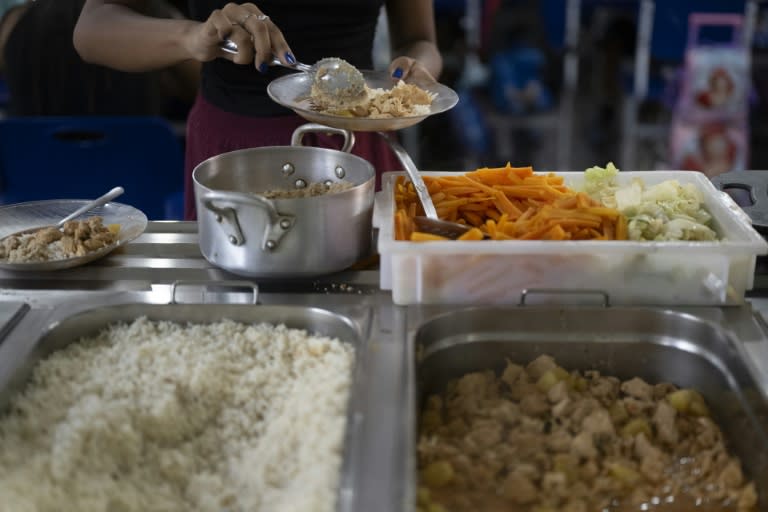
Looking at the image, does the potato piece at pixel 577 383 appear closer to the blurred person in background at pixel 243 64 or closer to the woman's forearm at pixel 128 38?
the blurred person in background at pixel 243 64

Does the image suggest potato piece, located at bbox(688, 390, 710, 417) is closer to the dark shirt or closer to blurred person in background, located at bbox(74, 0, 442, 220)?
blurred person in background, located at bbox(74, 0, 442, 220)

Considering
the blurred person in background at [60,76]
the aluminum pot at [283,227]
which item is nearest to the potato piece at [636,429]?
the aluminum pot at [283,227]

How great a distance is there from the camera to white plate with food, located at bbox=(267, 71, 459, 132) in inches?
Answer: 65.5

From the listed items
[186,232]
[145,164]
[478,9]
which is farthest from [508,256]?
[478,9]

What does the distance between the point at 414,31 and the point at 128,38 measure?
0.83 m

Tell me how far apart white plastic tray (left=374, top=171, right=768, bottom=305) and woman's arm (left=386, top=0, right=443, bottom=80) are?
1.04m

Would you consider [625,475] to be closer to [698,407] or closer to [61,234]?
[698,407]

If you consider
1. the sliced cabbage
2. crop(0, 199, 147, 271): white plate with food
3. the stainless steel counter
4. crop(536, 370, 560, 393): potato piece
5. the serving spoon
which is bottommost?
crop(536, 370, 560, 393): potato piece

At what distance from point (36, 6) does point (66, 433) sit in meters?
2.78

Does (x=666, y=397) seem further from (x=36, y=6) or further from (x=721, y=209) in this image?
(x=36, y=6)

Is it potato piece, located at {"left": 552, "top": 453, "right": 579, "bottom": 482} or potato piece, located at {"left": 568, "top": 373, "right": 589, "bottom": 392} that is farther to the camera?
potato piece, located at {"left": 568, "top": 373, "right": 589, "bottom": 392}

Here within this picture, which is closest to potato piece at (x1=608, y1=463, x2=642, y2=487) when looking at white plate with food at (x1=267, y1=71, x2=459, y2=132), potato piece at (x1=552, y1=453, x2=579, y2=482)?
potato piece at (x1=552, y1=453, x2=579, y2=482)

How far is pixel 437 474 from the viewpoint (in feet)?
3.68

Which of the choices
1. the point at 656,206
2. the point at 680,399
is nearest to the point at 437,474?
the point at 680,399
